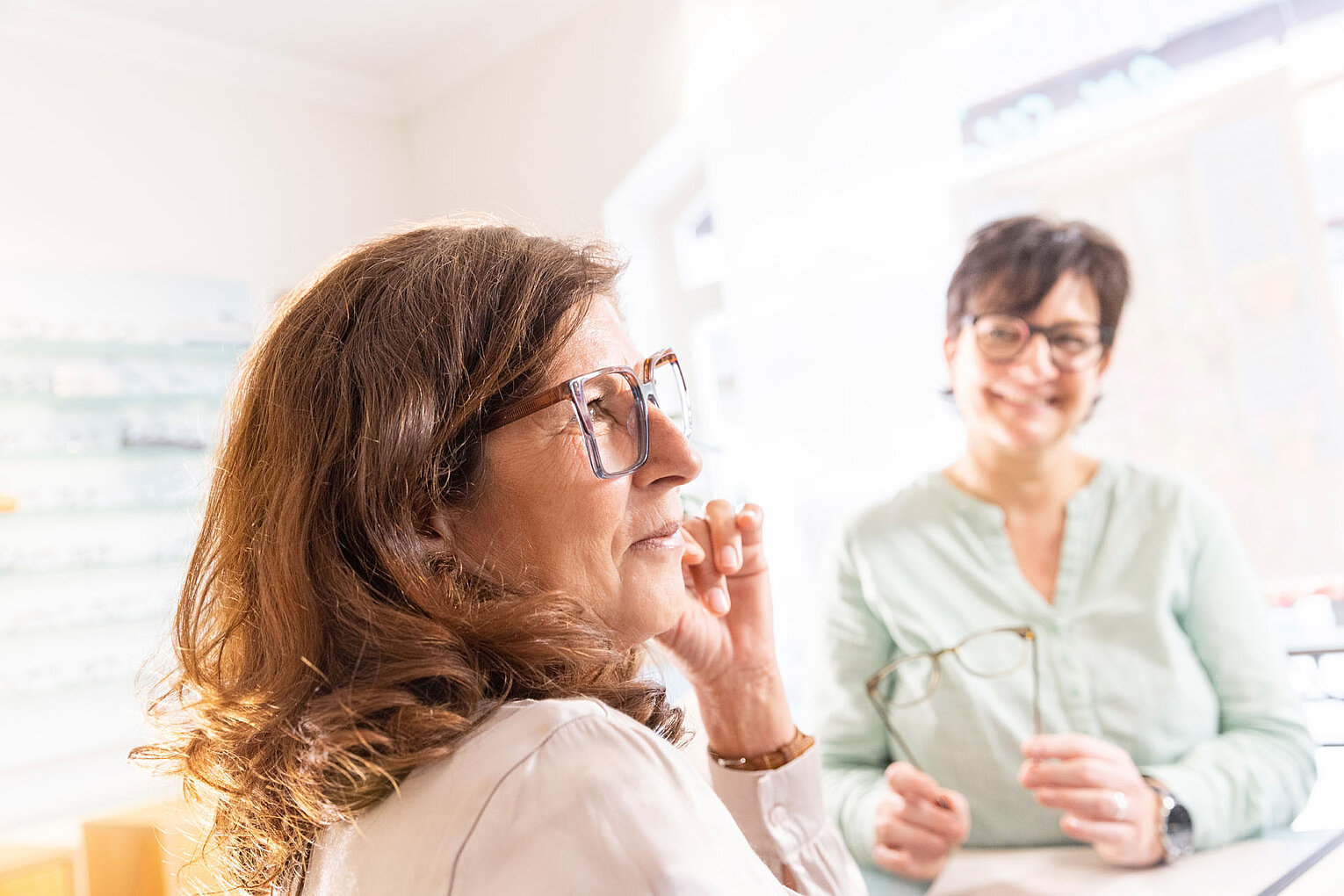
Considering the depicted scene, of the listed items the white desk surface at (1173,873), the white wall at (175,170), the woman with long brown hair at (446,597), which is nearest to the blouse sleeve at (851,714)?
the white desk surface at (1173,873)

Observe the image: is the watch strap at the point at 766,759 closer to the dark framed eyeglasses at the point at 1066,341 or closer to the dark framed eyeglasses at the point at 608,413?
the dark framed eyeglasses at the point at 608,413

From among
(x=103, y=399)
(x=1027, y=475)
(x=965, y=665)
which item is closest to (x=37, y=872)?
(x=103, y=399)

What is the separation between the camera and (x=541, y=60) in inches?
131

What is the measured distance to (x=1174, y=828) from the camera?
5.65 ft

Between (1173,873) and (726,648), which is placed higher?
(726,648)

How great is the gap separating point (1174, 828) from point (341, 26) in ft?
10.3

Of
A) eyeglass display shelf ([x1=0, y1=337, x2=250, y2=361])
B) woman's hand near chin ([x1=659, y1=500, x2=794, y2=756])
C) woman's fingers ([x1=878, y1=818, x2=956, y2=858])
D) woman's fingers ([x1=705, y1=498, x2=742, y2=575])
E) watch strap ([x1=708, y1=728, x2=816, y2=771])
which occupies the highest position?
eyeglass display shelf ([x1=0, y1=337, x2=250, y2=361])

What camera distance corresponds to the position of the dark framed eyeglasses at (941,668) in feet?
6.24

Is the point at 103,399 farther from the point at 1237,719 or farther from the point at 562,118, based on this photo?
the point at 1237,719

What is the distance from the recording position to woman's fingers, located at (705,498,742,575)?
1260 millimetres

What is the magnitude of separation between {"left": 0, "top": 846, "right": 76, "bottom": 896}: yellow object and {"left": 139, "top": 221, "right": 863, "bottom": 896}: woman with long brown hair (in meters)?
1.80

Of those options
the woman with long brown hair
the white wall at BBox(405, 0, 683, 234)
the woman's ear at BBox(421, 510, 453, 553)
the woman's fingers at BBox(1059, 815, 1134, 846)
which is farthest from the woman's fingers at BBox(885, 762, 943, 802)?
the white wall at BBox(405, 0, 683, 234)

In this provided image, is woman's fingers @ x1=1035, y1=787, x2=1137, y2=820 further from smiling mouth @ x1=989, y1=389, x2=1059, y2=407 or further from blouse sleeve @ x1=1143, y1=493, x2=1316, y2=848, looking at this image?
smiling mouth @ x1=989, y1=389, x2=1059, y2=407

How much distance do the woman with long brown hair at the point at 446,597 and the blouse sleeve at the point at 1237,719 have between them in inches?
46.7
